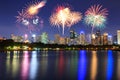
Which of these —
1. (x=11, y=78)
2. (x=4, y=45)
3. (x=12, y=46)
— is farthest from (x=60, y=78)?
(x=12, y=46)

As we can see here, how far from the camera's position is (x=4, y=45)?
172375mm

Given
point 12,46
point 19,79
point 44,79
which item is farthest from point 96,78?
point 12,46

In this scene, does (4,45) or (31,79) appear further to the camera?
(4,45)

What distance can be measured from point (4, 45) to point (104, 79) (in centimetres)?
14555

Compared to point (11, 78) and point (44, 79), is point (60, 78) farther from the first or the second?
point (11, 78)

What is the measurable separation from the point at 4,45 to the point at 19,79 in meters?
144

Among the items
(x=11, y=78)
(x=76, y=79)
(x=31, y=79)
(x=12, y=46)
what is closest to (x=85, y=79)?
(x=76, y=79)

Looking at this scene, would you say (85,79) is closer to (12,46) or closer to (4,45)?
(4,45)

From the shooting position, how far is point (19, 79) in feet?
101

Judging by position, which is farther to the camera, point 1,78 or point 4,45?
point 4,45

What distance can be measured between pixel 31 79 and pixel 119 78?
8.88m

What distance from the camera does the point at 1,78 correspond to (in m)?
30.6

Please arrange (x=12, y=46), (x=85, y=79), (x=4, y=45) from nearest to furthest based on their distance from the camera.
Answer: (x=85, y=79) → (x=4, y=45) → (x=12, y=46)

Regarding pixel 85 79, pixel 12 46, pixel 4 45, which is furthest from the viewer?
pixel 12 46
